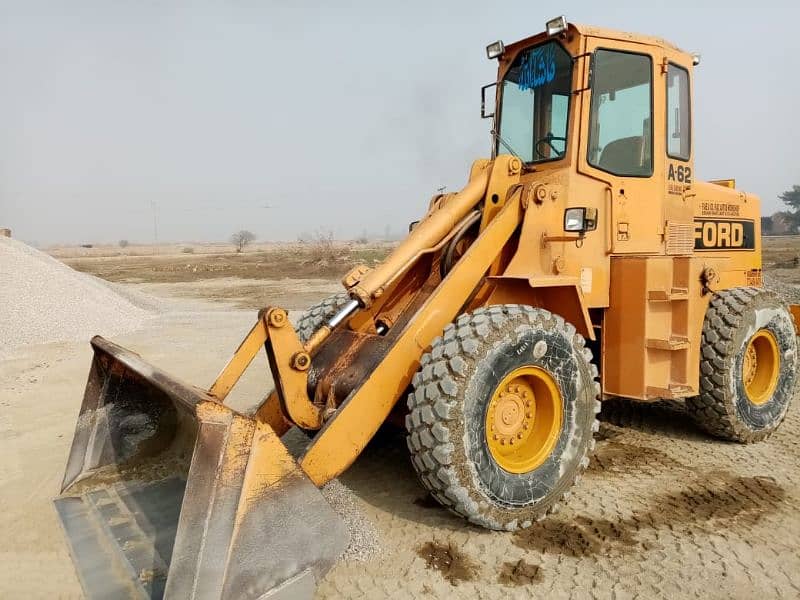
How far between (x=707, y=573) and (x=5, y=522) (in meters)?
4.15

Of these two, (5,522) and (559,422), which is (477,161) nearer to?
(559,422)

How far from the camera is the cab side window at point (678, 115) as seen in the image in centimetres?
505

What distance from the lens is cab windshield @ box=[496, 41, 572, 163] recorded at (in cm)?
476

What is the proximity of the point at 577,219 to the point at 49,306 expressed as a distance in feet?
35.0

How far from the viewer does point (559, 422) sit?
396cm

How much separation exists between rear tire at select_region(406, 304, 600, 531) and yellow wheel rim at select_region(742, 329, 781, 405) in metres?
2.32

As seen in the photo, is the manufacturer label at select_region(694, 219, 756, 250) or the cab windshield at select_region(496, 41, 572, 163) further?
the manufacturer label at select_region(694, 219, 756, 250)

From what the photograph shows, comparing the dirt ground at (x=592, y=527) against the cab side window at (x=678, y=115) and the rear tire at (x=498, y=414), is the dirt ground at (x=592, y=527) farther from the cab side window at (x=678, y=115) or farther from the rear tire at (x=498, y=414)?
the cab side window at (x=678, y=115)

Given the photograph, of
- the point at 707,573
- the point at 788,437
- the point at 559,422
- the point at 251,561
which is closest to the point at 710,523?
the point at 707,573

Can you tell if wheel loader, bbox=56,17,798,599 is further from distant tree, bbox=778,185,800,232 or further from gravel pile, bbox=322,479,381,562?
distant tree, bbox=778,185,800,232

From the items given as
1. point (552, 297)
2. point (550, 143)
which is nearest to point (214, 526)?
point (552, 297)

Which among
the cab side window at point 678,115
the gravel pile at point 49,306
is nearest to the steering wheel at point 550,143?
the cab side window at point 678,115

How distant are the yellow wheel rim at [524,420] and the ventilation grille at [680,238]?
187 cm

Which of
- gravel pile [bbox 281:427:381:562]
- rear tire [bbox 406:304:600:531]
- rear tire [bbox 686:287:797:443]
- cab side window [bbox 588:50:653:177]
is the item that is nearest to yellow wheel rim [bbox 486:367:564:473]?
rear tire [bbox 406:304:600:531]
